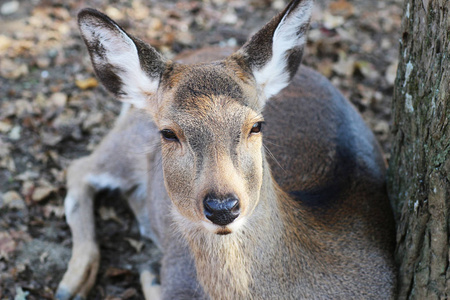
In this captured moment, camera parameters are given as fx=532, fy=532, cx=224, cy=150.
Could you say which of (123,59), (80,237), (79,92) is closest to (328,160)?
(123,59)

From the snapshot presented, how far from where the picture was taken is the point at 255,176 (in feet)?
9.04

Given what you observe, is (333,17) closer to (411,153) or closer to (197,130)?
(411,153)

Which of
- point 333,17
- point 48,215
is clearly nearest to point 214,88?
point 48,215

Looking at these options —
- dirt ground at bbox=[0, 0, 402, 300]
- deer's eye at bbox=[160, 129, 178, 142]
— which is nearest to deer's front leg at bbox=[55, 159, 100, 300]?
dirt ground at bbox=[0, 0, 402, 300]

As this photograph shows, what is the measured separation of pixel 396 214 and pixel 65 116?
3672 mm

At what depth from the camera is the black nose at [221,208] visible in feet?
8.14

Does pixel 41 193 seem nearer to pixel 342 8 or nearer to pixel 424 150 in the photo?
pixel 424 150

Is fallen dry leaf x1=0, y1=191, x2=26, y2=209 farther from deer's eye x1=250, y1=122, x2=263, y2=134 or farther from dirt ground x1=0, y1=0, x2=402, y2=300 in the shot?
deer's eye x1=250, y1=122, x2=263, y2=134

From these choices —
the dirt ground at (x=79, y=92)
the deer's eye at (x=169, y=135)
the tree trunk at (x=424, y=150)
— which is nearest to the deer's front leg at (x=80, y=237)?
the dirt ground at (x=79, y=92)

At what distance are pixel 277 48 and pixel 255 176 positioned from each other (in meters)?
0.82

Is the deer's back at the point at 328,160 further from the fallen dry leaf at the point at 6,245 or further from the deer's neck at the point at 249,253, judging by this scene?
the fallen dry leaf at the point at 6,245

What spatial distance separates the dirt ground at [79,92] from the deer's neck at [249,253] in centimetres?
166

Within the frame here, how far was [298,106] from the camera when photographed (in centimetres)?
421

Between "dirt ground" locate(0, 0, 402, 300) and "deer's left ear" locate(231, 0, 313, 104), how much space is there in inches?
88.4
